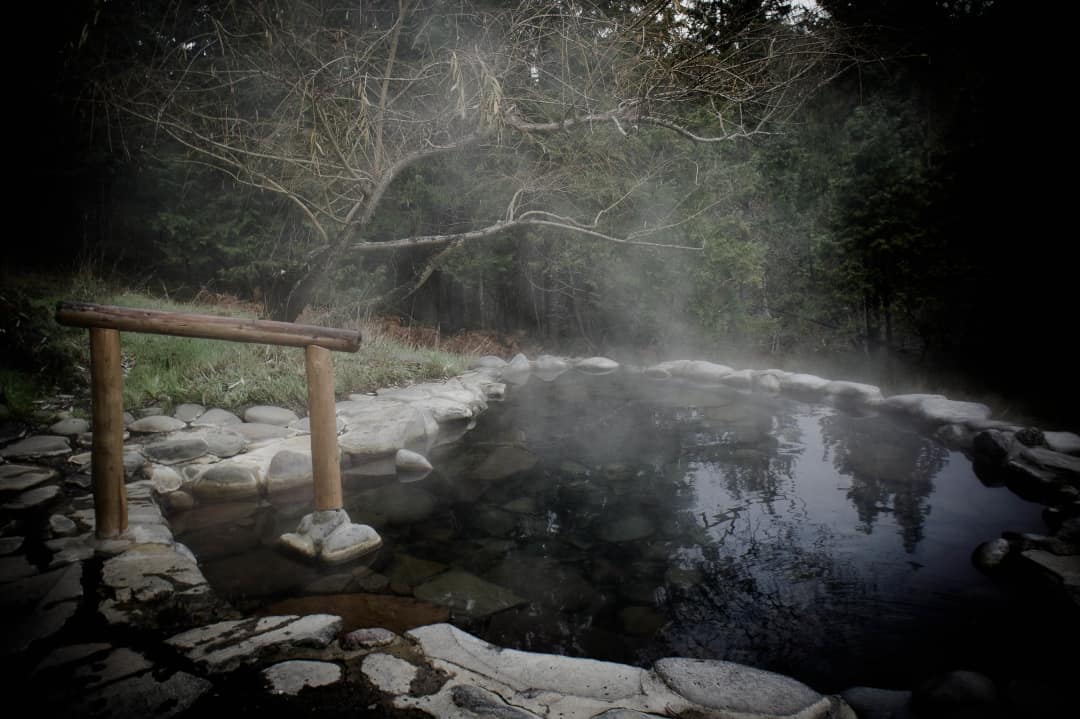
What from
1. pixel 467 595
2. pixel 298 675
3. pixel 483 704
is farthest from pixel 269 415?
pixel 483 704

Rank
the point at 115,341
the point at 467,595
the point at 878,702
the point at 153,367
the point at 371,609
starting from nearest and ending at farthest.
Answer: the point at 878,702 → the point at 371,609 → the point at 115,341 → the point at 467,595 → the point at 153,367

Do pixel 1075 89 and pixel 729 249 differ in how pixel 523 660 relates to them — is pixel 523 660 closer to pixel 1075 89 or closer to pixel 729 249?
pixel 1075 89

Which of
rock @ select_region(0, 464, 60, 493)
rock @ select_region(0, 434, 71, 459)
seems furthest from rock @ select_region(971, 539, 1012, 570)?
rock @ select_region(0, 434, 71, 459)

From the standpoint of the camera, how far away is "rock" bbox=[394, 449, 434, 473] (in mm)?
4074

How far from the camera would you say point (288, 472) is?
3541 millimetres

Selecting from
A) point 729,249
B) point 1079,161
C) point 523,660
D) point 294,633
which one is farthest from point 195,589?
point 729,249

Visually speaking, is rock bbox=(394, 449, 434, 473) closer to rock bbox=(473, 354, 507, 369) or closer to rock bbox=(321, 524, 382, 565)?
rock bbox=(321, 524, 382, 565)

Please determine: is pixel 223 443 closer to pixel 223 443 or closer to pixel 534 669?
pixel 223 443

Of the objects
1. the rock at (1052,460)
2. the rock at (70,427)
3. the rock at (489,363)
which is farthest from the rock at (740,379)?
the rock at (70,427)

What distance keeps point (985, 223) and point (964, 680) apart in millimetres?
6397

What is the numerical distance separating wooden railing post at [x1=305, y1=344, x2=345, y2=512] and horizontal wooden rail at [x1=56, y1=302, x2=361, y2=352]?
101 millimetres

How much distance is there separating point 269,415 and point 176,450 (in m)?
0.93

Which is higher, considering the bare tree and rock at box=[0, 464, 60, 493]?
the bare tree

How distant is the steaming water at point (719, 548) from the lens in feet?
6.79
